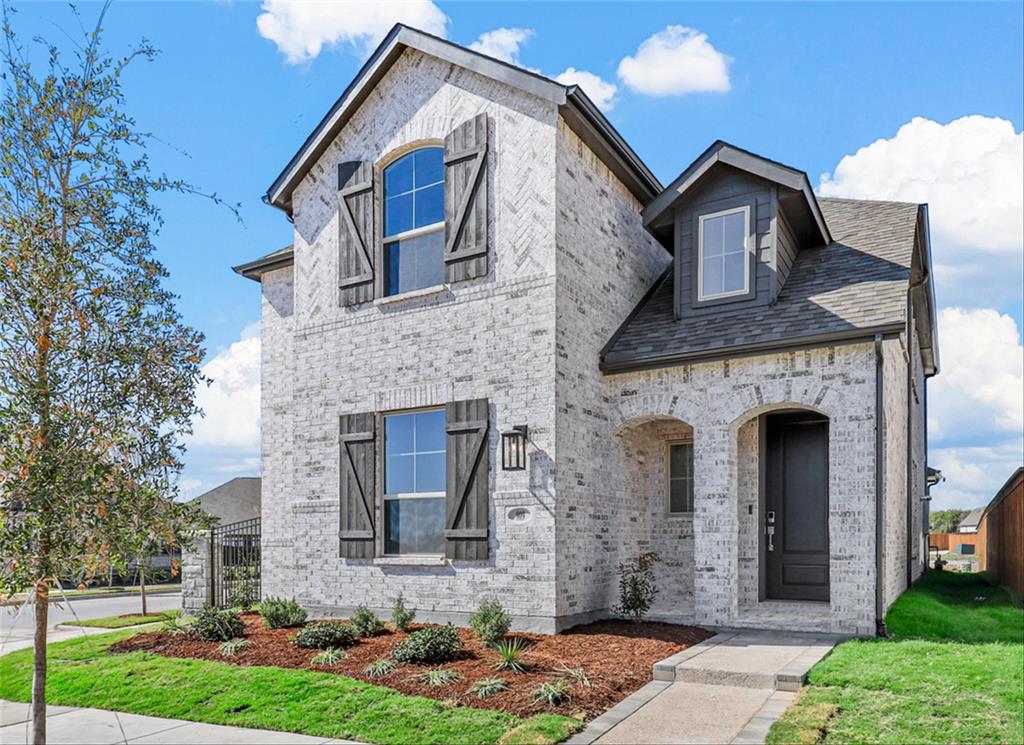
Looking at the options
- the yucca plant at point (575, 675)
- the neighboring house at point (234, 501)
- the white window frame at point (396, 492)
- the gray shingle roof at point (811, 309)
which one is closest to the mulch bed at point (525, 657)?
the yucca plant at point (575, 675)

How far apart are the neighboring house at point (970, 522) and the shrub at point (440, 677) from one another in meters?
36.8

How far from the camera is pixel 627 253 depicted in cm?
1213

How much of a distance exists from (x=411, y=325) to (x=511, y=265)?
70.5 inches

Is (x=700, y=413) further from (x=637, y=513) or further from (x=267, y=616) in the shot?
(x=267, y=616)

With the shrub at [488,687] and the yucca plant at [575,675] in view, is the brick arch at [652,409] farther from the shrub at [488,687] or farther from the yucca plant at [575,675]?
the shrub at [488,687]

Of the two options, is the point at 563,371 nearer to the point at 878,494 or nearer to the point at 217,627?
the point at 878,494

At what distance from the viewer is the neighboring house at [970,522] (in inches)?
1494

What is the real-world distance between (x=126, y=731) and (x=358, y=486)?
4.71 meters

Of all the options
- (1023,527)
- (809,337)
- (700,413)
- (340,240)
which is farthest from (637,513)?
(1023,527)

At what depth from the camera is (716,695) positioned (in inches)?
276

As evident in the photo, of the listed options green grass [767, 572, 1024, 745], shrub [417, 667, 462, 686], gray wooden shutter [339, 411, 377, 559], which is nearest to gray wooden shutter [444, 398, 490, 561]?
gray wooden shutter [339, 411, 377, 559]

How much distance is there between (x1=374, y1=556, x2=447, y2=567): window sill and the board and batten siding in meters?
4.88

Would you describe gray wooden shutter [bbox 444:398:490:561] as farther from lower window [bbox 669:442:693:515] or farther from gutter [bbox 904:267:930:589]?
gutter [bbox 904:267:930:589]

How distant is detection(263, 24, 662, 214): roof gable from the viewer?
10.1 metres
